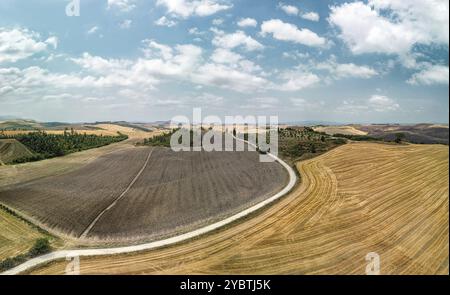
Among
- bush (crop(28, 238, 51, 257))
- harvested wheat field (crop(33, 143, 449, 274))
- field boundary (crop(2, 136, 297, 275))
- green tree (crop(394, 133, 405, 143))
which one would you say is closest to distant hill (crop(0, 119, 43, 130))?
bush (crop(28, 238, 51, 257))

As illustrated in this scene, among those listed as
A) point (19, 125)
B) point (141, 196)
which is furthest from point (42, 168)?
point (141, 196)

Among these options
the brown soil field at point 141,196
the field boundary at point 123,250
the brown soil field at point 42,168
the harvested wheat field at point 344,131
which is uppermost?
the harvested wheat field at point 344,131

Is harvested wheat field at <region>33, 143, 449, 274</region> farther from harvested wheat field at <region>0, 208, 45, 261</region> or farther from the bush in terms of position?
harvested wheat field at <region>0, 208, 45, 261</region>

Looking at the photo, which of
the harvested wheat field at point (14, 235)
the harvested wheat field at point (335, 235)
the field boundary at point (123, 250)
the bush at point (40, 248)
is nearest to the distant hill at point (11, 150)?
the harvested wheat field at point (14, 235)

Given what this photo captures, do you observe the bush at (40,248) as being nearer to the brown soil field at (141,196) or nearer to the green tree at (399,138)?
the brown soil field at (141,196)

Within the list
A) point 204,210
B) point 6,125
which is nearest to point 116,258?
point 204,210

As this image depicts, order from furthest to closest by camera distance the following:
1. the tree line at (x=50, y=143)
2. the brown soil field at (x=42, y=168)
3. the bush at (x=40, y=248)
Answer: the tree line at (x=50, y=143), the brown soil field at (x=42, y=168), the bush at (x=40, y=248)

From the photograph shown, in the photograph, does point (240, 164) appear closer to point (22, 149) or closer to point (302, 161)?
point (302, 161)
